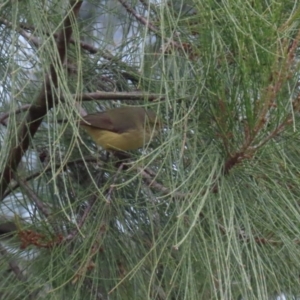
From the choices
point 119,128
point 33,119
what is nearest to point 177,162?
point 33,119

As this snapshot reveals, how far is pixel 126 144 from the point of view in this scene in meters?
1.44

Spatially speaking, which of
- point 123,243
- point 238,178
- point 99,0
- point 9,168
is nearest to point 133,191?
point 123,243

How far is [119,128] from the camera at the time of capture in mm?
1482

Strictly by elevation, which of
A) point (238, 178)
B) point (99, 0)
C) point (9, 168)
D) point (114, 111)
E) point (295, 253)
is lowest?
point (295, 253)

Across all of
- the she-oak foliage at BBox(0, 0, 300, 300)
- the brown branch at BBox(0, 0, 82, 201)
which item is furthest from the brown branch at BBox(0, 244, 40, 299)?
the brown branch at BBox(0, 0, 82, 201)

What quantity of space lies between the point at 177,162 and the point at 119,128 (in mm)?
469

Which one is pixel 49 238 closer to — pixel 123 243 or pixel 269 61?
pixel 123 243

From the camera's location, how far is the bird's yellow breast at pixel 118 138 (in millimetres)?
1437

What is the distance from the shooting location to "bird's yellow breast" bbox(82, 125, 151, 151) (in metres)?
1.44

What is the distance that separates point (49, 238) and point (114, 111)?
354mm

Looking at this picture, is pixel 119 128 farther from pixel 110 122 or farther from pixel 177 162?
pixel 177 162

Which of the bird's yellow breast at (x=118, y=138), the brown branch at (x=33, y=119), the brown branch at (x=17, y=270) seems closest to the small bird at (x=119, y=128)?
the bird's yellow breast at (x=118, y=138)

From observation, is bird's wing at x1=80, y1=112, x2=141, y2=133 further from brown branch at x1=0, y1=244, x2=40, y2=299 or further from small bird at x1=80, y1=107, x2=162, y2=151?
brown branch at x1=0, y1=244, x2=40, y2=299

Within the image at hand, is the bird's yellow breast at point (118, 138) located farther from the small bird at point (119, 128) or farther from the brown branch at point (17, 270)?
the brown branch at point (17, 270)
